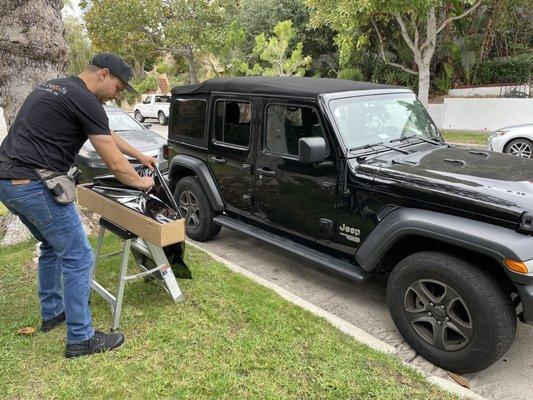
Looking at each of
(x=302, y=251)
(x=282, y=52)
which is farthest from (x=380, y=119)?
(x=282, y=52)

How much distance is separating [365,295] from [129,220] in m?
2.29

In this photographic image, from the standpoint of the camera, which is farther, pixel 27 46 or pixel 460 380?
pixel 27 46

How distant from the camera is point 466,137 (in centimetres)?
1414

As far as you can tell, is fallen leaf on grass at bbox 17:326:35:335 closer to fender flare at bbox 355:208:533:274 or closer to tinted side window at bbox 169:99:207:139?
fender flare at bbox 355:208:533:274

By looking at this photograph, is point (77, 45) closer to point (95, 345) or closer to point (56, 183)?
point (56, 183)

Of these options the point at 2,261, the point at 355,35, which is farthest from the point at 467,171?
the point at 355,35

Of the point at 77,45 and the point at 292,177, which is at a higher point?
the point at 77,45

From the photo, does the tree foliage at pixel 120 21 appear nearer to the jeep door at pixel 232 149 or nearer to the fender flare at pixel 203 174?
the fender flare at pixel 203 174

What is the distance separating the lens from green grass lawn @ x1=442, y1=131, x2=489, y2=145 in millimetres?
13164

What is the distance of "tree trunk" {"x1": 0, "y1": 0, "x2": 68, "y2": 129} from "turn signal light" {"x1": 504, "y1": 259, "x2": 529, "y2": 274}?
4575 mm

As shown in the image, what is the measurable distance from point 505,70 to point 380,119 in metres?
15.9

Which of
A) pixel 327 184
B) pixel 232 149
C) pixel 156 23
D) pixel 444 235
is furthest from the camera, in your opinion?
pixel 156 23

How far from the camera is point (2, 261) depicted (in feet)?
14.1

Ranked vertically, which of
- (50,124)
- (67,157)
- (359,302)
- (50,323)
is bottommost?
(359,302)
